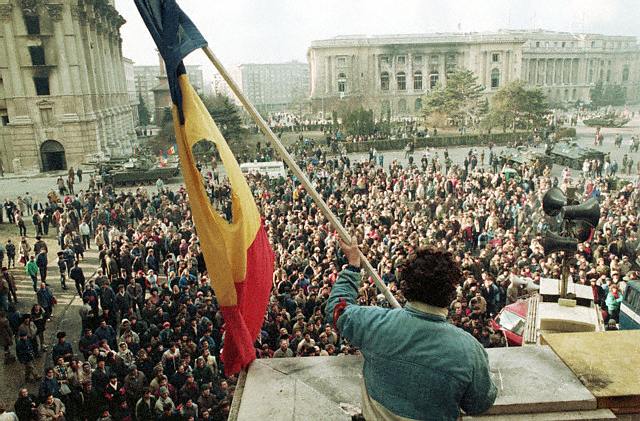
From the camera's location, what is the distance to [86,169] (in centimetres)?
3588

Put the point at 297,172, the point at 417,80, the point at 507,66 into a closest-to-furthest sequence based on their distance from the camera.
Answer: the point at 297,172 < the point at 507,66 < the point at 417,80

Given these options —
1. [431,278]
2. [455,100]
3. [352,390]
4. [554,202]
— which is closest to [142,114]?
[455,100]

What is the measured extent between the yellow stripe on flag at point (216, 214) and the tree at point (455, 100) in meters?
53.2

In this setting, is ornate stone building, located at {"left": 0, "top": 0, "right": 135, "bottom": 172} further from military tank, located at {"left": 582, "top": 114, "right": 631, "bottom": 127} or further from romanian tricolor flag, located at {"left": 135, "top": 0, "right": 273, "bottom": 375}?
military tank, located at {"left": 582, "top": 114, "right": 631, "bottom": 127}

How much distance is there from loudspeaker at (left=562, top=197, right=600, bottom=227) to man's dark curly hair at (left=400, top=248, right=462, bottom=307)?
107 inches

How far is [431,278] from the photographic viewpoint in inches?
79.7

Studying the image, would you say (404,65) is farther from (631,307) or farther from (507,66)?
(631,307)

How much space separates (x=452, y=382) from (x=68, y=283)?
15.3 m

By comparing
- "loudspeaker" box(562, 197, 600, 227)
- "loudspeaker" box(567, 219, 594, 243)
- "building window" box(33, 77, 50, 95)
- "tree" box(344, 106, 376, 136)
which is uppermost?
"building window" box(33, 77, 50, 95)

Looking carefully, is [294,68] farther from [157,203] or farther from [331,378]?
[331,378]

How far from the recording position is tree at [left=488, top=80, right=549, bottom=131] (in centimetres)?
4809

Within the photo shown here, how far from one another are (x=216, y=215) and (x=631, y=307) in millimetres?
6762

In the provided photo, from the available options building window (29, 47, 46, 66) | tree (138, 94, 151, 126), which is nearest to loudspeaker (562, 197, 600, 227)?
building window (29, 47, 46, 66)

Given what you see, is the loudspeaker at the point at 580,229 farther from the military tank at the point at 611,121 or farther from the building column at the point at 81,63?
the military tank at the point at 611,121
